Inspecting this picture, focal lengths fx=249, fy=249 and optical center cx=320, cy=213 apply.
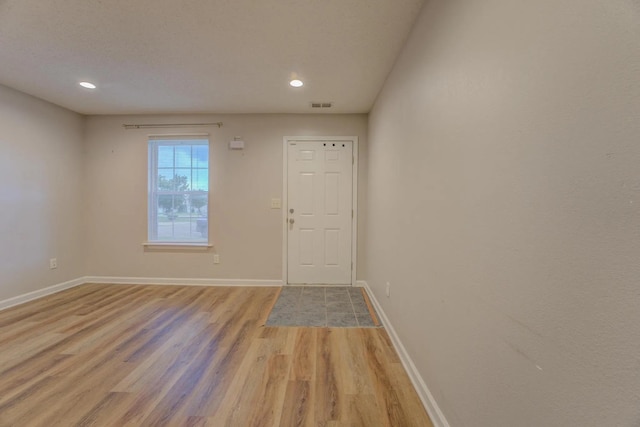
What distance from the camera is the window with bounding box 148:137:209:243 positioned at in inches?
145

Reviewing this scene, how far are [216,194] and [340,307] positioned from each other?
91.2 inches

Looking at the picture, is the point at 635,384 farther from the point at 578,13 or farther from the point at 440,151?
the point at 440,151

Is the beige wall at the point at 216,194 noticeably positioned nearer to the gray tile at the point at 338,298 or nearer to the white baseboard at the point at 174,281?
the white baseboard at the point at 174,281

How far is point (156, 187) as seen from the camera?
370cm

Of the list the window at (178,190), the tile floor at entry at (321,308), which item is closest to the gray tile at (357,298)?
the tile floor at entry at (321,308)

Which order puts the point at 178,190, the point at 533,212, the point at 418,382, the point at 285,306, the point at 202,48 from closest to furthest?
1. the point at 533,212
2. the point at 418,382
3. the point at 202,48
4. the point at 285,306
5. the point at 178,190

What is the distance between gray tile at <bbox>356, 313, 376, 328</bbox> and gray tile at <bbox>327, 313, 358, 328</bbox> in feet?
0.16

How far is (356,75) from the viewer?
2.44 m

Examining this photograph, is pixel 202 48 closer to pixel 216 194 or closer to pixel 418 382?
pixel 216 194

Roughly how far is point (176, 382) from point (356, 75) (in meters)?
2.90

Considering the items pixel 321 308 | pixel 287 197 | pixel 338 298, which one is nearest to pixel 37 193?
pixel 287 197

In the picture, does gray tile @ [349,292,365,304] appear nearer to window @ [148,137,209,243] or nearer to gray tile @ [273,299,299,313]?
gray tile @ [273,299,299,313]

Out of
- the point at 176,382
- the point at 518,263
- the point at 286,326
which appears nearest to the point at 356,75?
the point at 518,263

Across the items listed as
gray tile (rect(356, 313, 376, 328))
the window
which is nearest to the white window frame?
the window
